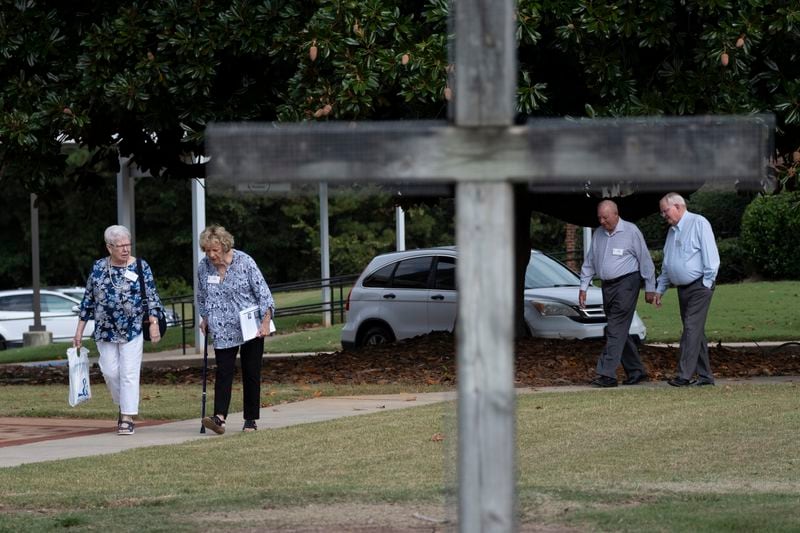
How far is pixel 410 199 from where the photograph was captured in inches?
706

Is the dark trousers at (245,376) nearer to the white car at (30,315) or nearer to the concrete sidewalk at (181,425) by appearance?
the concrete sidewalk at (181,425)

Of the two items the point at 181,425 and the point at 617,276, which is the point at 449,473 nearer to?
the point at 181,425

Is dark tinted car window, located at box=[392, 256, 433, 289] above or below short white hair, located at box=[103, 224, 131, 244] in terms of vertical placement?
below

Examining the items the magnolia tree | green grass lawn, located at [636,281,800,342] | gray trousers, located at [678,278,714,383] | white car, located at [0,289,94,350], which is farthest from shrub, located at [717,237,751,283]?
gray trousers, located at [678,278,714,383]

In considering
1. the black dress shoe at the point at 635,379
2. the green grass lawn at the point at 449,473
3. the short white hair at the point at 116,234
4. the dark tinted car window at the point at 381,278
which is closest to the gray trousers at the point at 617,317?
the black dress shoe at the point at 635,379

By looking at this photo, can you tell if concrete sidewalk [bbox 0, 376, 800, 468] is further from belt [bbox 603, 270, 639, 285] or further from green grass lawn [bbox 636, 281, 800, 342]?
green grass lawn [bbox 636, 281, 800, 342]

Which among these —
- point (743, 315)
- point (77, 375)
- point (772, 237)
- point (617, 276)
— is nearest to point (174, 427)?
point (77, 375)

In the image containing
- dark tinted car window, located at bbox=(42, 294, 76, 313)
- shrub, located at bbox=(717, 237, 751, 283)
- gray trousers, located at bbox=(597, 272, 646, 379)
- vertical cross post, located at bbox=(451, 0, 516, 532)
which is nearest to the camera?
vertical cross post, located at bbox=(451, 0, 516, 532)

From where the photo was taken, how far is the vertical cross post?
12.9 feet

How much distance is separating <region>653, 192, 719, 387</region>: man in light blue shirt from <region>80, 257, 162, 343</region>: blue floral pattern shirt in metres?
5.02

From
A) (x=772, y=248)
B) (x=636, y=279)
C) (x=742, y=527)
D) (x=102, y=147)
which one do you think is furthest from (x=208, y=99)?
(x=772, y=248)

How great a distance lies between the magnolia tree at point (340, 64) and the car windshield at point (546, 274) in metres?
4.36

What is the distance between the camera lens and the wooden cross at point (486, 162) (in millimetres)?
3928

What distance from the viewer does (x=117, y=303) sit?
38.0ft
